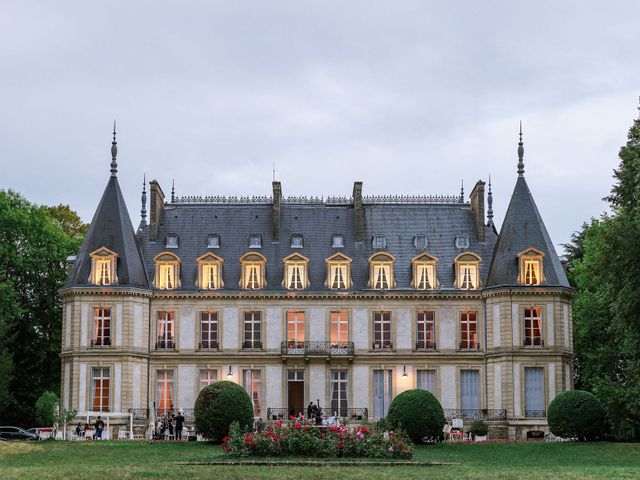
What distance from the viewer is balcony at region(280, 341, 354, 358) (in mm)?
54750

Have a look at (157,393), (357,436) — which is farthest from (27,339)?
(357,436)

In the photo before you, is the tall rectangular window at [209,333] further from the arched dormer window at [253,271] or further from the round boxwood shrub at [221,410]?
the round boxwood shrub at [221,410]

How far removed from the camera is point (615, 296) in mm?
39812

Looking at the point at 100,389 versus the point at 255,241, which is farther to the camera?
the point at 255,241

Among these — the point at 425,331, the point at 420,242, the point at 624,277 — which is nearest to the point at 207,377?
the point at 425,331

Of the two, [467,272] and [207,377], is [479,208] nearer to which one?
[467,272]

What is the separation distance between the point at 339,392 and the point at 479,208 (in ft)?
35.8

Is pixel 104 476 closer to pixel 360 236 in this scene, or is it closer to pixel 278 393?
pixel 278 393

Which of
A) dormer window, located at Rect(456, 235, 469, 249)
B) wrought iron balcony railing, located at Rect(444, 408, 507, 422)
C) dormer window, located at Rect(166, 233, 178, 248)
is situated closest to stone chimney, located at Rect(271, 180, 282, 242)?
dormer window, located at Rect(166, 233, 178, 248)

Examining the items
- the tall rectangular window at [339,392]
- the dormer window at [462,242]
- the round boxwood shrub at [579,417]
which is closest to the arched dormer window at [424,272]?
the dormer window at [462,242]

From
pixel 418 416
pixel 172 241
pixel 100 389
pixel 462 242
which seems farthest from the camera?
pixel 462 242

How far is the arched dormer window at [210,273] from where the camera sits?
5531 centimetres

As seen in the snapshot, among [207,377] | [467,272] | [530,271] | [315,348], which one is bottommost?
[207,377]

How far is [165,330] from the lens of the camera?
55062 millimetres
